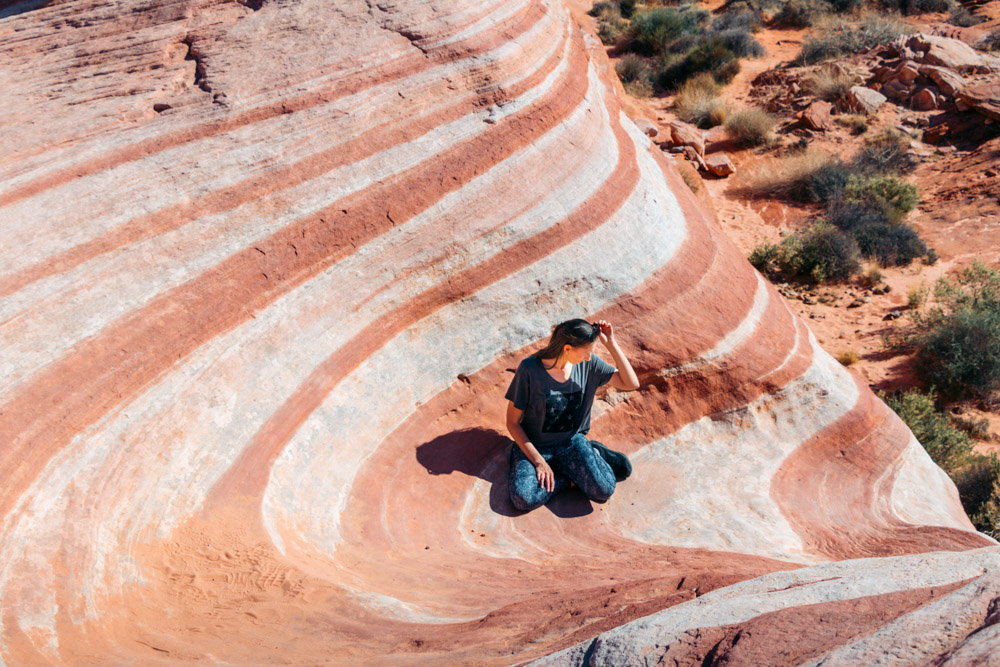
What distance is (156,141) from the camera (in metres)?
3.84

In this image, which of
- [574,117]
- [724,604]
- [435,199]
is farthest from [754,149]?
[724,604]

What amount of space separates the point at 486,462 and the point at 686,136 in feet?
28.9

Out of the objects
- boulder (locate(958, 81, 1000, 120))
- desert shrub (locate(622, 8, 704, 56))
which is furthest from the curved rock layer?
desert shrub (locate(622, 8, 704, 56))

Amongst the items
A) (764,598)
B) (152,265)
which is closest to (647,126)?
(152,265)

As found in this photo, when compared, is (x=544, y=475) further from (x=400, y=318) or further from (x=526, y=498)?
(x=400, y=318)

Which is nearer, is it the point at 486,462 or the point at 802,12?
the point at 486,462

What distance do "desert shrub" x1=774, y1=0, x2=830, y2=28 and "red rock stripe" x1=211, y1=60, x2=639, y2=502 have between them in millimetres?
13445

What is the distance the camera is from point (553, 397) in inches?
139

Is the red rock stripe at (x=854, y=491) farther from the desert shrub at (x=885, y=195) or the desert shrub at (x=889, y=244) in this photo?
the desert shrub at (x=885, y=195)

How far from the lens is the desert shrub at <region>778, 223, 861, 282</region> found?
29.2 ft

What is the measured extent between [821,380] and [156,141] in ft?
14.4

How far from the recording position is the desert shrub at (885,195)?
383 inches

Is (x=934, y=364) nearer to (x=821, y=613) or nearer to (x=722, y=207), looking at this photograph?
(x=722, y=207)

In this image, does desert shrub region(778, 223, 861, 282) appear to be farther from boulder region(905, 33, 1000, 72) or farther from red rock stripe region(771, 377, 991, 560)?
boulder region(905, 33, 1000, 72)
